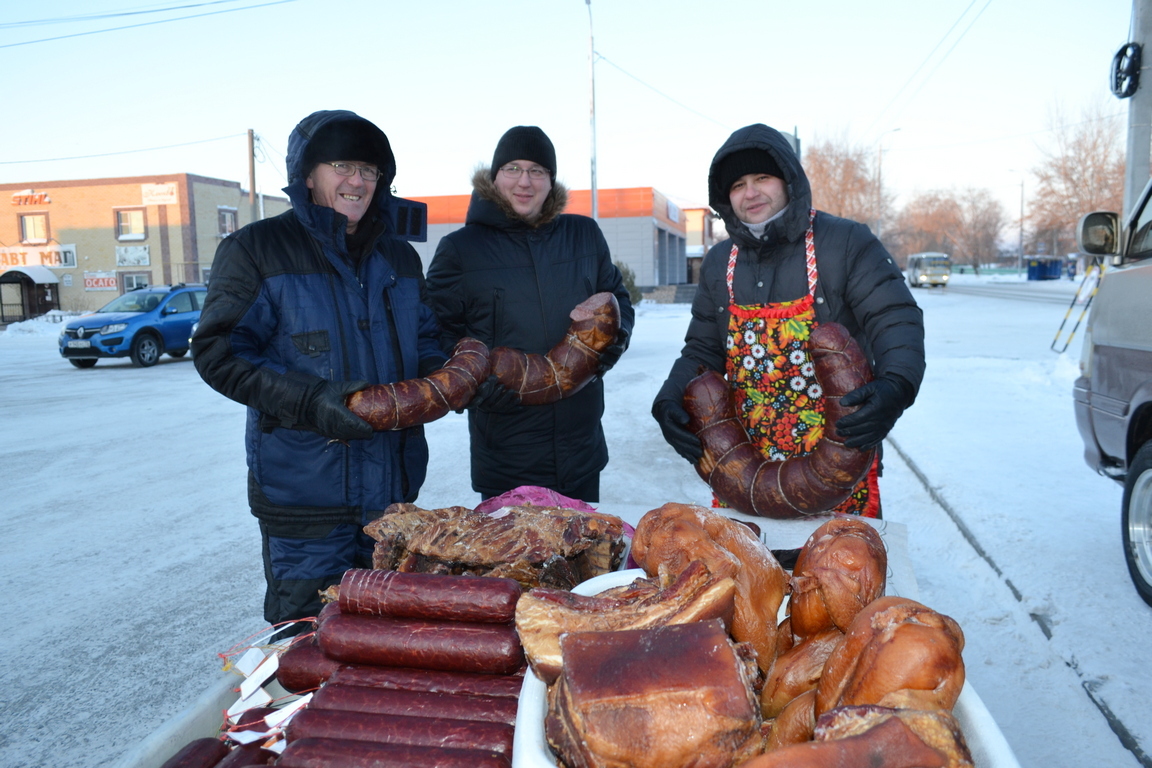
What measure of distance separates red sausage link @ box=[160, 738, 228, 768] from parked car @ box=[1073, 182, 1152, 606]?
421cm

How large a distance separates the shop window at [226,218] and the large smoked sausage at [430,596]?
46307 mm

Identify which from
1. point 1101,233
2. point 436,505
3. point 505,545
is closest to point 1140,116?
point 1101,233

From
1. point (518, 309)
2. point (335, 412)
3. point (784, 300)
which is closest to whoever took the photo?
point (335, 412)

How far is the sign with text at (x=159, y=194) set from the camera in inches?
1555

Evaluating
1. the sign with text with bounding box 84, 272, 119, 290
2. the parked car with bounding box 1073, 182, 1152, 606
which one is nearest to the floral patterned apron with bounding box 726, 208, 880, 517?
the parked car with bounding box 1073, 182, 1152, 606

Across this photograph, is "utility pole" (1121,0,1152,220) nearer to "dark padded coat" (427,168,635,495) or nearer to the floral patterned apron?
the floral patterned apron

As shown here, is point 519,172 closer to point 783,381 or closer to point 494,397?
point 494,397

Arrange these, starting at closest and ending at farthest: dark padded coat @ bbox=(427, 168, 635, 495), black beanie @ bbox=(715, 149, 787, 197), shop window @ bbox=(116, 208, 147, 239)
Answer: black beanie @ bbox=(715, 149, 787, 197) < dark padded coat @ bbox=(427, 168, 635, 495) < shop window @ bbox=(116, 208, 147, 239)

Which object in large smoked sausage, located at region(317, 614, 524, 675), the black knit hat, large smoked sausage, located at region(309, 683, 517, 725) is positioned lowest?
large smoked sausage, located at region(309, 683, 517, 725)

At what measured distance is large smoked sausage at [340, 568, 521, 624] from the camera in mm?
1414

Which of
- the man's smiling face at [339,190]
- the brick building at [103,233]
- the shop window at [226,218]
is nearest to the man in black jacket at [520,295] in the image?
the man's smiling face at [339,190]

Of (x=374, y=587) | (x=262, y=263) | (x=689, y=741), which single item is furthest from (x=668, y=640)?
(x=262, y=263)

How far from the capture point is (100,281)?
40.4 meters

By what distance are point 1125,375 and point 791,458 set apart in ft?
8.28
